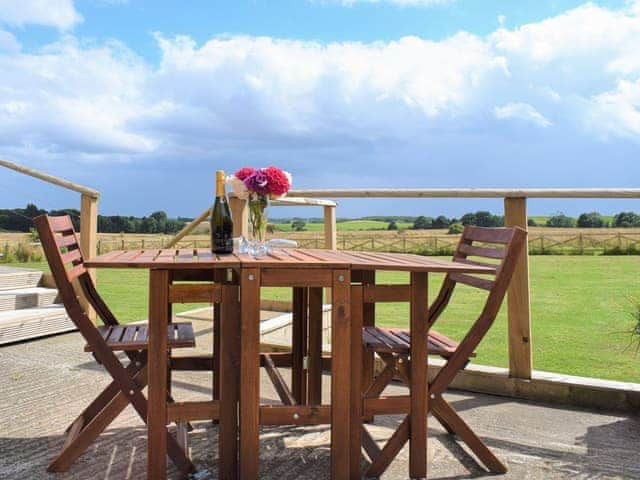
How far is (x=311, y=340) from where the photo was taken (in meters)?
2.51

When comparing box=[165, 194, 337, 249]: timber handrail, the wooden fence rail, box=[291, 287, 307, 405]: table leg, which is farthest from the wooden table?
the wooden fence rail

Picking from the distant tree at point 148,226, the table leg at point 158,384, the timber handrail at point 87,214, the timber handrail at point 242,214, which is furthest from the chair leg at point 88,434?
the distant tree at point 148,226

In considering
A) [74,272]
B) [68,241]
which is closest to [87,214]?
[68,241]

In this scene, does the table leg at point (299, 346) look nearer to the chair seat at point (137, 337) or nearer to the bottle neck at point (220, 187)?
the chair seat at point (137, 337)

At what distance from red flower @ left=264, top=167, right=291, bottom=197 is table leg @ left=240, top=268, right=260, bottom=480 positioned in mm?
517

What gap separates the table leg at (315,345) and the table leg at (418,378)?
58cm

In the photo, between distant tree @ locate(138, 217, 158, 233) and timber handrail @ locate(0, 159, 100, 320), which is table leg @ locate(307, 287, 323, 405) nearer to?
timber handrail @ locate(0, 159, 100, 320)

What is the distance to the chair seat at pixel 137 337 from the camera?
2.04 metres

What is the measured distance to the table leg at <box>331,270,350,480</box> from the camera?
1.92 m

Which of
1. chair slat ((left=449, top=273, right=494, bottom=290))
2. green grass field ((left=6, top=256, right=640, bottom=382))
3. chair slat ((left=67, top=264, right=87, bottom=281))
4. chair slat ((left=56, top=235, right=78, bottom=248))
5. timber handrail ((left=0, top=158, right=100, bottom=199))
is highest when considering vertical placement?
timber handrail ((left=0, top=158, right=100, bottom=199))

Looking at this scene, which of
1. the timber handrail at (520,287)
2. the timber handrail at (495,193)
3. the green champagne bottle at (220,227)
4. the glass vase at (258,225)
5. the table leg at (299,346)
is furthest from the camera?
the timber handrail at (520,287)

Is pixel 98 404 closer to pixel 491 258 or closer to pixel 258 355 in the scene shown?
pixel 258 355

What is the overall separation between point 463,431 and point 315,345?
29.3 inches

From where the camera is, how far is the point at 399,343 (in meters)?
2.13
